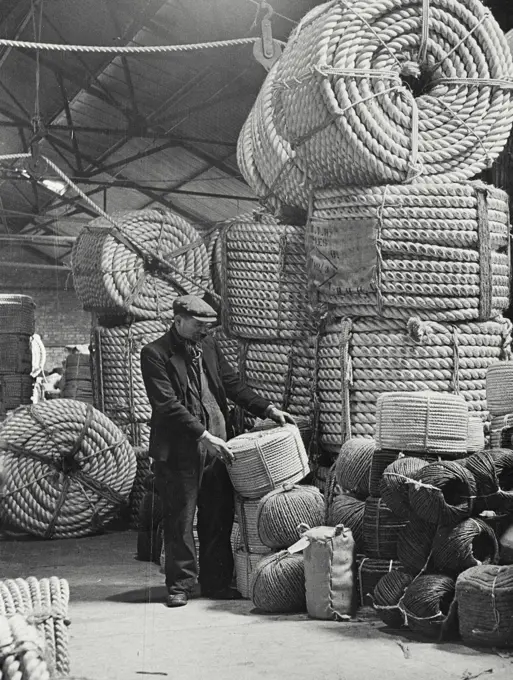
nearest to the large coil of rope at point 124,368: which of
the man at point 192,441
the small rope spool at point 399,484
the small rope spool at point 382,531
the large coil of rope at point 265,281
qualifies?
the large coil of rope at point 265,281

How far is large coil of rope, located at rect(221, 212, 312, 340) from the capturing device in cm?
648

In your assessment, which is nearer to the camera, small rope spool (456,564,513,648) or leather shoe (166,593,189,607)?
small rope spool (456,564,513,648)

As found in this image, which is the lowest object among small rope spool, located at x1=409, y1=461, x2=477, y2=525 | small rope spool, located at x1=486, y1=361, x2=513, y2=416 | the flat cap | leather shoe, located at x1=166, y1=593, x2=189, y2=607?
leather shoe, located at x1=166, y1=593, x2=189, y2=607

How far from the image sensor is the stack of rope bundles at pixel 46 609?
3281mm

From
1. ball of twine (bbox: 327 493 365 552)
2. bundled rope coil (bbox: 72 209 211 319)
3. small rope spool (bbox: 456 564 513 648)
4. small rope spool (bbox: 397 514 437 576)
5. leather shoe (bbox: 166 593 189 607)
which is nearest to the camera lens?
small rope spool (bbox: 456 564 513 648)

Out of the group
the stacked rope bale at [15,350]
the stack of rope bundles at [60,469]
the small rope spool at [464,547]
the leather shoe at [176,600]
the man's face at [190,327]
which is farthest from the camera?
the stacked rope bale at [15,350]

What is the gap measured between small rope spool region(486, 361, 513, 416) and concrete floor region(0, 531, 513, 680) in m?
1.38

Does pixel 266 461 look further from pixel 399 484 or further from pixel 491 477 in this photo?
pixel 491 477

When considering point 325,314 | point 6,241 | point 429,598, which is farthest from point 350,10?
point 6,241

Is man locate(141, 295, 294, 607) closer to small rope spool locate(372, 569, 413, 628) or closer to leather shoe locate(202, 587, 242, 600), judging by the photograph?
leather shoe locate(202, 587, 242, 600)

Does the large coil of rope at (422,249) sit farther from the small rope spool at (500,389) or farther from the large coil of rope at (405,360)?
the small rope spool at (500,389)

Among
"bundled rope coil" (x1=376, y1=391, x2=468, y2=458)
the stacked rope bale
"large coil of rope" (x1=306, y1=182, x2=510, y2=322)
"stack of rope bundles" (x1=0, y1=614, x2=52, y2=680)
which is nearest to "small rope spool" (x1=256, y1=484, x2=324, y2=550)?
"bundled rope coil" (x1=376, y1=391, x2=468, y2=458)

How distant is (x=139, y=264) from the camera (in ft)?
27.2

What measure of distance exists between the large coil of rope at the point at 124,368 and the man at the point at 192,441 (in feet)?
9.13
